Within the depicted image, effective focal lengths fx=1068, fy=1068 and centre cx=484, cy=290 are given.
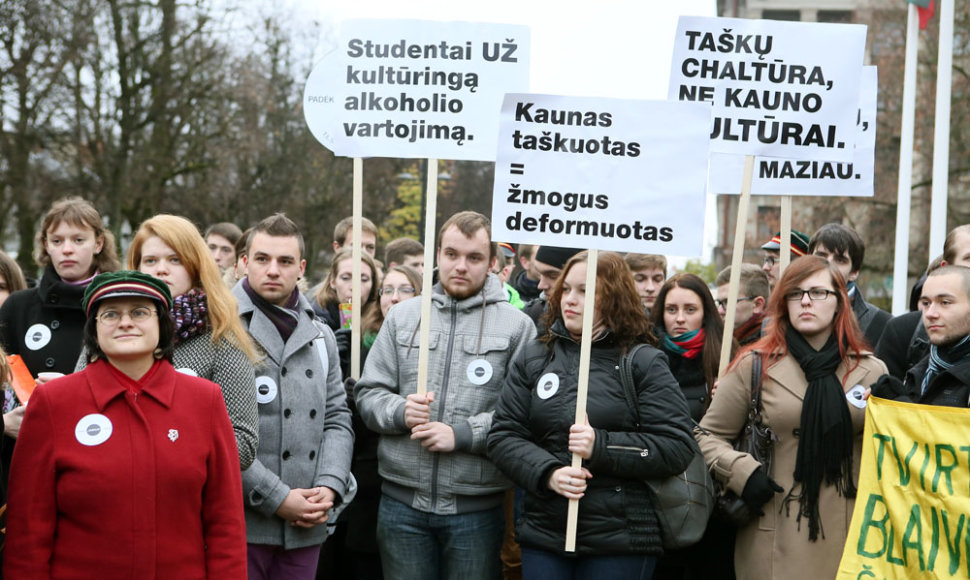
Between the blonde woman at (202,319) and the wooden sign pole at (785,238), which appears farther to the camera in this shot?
the wooden sign pole at (785,238)

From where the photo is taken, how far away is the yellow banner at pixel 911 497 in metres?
4.27

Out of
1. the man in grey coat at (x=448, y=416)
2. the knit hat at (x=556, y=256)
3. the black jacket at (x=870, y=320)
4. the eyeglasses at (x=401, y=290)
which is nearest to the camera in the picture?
the man in grey coat at (x=448, y=416)

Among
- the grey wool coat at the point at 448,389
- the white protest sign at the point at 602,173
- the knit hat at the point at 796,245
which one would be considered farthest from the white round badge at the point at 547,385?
the knit hat at the point at 796,245

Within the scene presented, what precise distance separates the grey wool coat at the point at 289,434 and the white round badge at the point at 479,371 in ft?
2.16

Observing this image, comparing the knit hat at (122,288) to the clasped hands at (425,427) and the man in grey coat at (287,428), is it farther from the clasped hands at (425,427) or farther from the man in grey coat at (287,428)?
the clasped hands at (425,427)

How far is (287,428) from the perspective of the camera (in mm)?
4789

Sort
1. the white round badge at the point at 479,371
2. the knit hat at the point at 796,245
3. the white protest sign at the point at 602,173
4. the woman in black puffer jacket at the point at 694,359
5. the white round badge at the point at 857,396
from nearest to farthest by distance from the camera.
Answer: the white round badge at the point at 857,396, the white protest sign at the point at 602,173, the white round badge at the point at 479,371, the woman in black puffer jacket at the point at 694,359, the knit hat at the point at 796,245

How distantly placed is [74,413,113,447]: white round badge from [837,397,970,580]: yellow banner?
117 inches

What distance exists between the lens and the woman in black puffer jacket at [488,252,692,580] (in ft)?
15.0

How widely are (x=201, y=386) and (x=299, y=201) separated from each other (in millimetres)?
25865

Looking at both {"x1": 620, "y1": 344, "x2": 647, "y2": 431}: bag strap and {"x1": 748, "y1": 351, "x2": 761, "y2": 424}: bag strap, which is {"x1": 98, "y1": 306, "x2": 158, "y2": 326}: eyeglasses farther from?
{"x1": 748, "y1": 351, "x2": 761, "y2": 424}: bag strap

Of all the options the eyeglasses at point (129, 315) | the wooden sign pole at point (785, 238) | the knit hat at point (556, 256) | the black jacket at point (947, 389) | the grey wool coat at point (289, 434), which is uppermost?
the wooden sign pole at point (785, 238)

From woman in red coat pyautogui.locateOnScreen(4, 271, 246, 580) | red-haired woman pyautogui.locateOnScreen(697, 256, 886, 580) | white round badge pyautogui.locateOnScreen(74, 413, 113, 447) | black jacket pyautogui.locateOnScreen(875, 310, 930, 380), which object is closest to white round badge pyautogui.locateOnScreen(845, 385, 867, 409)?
red-haired woman pyautogui.locateOnScreen(697, 256, 886, 580)

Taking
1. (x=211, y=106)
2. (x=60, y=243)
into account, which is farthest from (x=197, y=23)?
(x=60, y=243)
